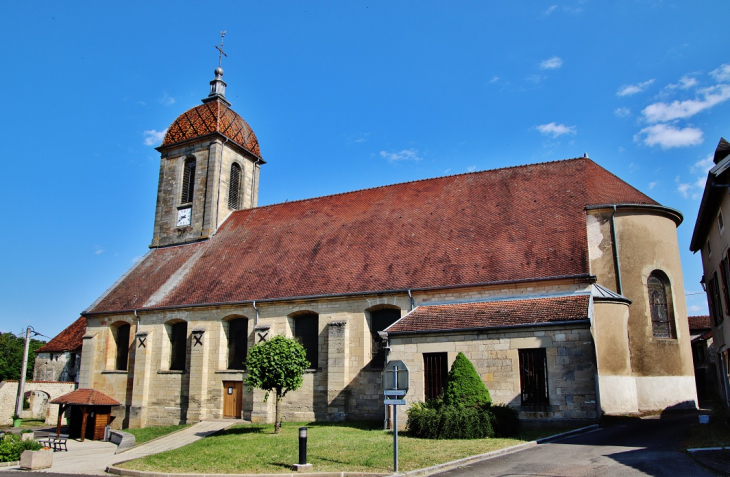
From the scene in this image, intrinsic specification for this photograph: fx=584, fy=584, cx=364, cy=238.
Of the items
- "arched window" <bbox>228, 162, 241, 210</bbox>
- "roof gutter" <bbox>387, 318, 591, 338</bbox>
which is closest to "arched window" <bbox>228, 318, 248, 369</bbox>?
"roof gutter" <bbox>387, 318, 591, 338</bbox>

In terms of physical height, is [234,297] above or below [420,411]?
above

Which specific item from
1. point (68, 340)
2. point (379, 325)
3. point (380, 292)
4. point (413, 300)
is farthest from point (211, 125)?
point (413, 300)

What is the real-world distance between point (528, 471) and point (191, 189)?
2557 centimetres

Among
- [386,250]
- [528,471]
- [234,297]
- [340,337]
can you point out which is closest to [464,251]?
[386,250]

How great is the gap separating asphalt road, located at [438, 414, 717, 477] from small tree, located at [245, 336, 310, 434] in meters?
8.72

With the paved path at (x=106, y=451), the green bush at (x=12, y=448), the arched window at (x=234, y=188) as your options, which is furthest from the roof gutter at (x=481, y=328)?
the arched window at (x=234, y=188)

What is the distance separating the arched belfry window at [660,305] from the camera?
62.6 ft

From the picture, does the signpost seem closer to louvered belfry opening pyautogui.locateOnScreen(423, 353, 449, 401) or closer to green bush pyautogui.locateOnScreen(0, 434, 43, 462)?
louvered belfry opening pyautogui.locateOnScreen(423, 353, 449, 401)

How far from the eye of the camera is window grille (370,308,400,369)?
20.9 m

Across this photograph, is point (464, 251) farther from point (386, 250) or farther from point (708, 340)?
point (708, 340)

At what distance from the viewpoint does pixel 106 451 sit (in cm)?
1908

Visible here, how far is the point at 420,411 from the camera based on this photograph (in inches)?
593

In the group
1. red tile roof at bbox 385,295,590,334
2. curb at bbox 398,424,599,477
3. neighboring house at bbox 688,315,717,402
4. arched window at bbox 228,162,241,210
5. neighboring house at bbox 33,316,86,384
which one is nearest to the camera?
curb at bbox 398,424,599,477

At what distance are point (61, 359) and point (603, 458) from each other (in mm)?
30763
